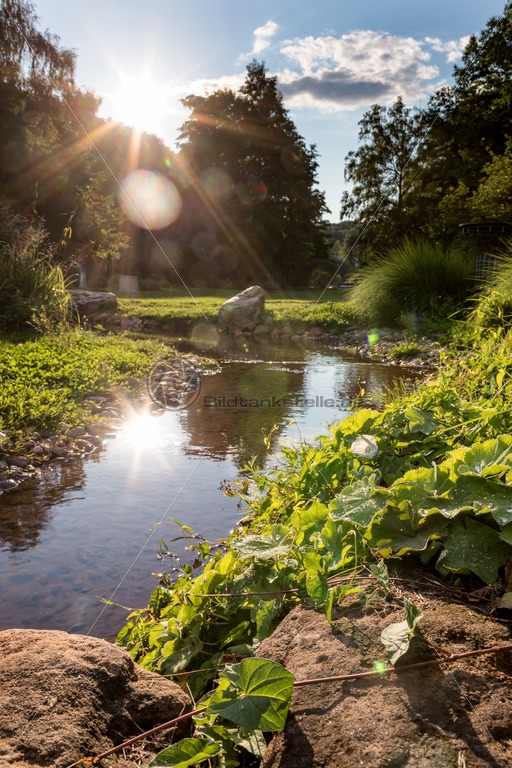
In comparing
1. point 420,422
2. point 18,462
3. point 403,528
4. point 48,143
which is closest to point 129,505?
point 18,462

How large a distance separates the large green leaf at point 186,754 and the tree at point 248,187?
134 ft

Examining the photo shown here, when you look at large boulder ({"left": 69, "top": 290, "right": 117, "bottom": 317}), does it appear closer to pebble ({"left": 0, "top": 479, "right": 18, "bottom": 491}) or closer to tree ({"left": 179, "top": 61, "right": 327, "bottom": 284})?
pebble ({"left": 0, "top": 479, "right": 18, "bottom": 491})

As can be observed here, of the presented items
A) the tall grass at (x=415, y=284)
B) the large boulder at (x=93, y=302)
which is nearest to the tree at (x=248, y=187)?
the large boulder at (x=93, y=302)

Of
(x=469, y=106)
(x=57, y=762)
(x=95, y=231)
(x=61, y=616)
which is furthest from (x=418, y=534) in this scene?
(x=469, y=106)

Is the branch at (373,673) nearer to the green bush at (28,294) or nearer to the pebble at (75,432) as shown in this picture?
the pebble at (75,432)

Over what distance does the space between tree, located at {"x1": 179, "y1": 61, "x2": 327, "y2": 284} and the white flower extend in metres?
39.3

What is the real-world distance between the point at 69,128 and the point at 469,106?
19513 millimetres

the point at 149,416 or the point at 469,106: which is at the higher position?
the point at 469,106

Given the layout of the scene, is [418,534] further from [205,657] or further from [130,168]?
[130,168]

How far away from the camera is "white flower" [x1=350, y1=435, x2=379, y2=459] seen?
8.70 feet

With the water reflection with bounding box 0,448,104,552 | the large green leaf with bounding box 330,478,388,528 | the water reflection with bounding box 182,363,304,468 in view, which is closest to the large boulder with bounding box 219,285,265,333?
the water reflection with bounding box 182,363,304,468

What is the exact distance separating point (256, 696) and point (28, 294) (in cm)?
1191

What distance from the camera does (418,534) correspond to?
1.67m

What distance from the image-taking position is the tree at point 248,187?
138 feet
